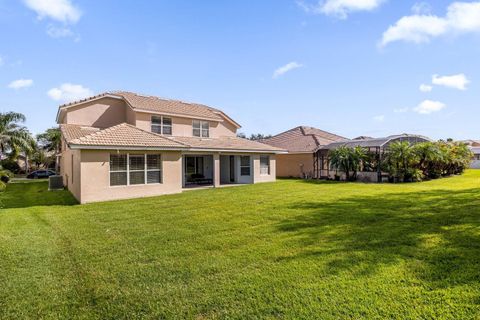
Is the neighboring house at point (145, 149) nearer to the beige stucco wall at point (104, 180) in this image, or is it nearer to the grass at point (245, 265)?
the beige stucco wall at point (104, 180)

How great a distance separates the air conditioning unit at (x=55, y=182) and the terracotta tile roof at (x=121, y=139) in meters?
4.81

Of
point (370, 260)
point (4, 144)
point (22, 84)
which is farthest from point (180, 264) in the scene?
point (4, 144)

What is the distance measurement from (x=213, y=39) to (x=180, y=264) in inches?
688

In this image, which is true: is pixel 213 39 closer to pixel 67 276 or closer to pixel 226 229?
pixel 226 229

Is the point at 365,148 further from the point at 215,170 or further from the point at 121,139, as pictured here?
the point at 121,139

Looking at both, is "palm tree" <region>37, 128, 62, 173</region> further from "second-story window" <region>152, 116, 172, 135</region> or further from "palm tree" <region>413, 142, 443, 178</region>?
"palm tree" <region>413, 142, 443, 178</region>

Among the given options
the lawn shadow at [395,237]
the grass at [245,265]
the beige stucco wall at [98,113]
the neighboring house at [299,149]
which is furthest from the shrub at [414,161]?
the beige stucco wall at [98,113]

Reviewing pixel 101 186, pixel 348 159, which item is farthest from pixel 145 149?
pixel 348 159

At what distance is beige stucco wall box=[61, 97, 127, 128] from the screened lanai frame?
1905cm

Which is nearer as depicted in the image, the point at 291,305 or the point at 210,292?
the point at 291,305

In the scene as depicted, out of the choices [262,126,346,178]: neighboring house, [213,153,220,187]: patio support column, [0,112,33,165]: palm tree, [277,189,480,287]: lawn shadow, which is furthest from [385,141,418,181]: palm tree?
[0,112,33,165]: palm tree

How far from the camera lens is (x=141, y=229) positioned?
8820mm

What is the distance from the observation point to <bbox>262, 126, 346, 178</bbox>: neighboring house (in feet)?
101

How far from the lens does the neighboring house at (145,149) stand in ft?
48.5
